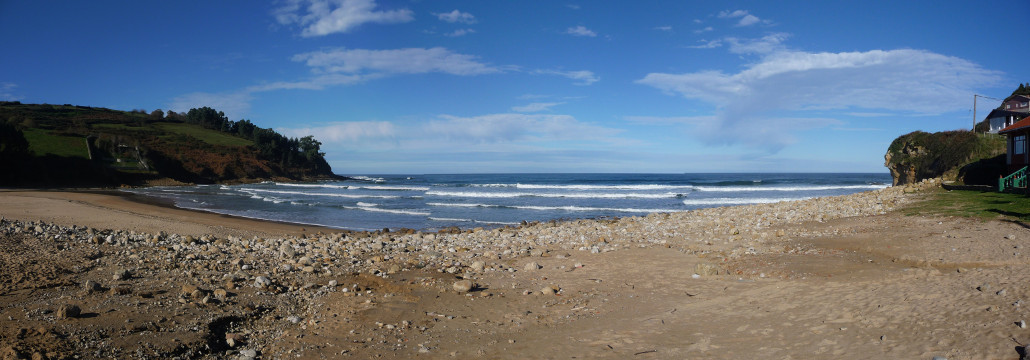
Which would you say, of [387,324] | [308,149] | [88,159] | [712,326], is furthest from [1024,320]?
[308,149]

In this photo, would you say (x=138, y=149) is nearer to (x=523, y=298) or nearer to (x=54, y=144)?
(x=54, y=144)

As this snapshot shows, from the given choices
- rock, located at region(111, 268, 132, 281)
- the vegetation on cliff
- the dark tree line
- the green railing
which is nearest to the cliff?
the green railing

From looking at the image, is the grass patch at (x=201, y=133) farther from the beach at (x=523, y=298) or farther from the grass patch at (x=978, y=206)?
the grass patch at (x=978, y=206)

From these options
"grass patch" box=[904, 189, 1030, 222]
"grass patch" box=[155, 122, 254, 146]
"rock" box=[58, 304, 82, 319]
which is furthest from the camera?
"grass patch" box=[155, 122, 254, 146]

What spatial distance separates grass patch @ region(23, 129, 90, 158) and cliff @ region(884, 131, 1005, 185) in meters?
67.4

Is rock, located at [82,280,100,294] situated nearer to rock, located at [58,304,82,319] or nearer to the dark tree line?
rock, located at [58,304,82,319]

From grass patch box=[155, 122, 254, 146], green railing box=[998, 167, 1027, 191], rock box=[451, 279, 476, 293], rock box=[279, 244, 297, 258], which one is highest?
grass patch box=[155, 122, 254, 146]

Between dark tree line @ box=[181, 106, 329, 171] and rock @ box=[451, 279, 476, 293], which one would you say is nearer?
rock @ box=[451, 279, 476, 293]

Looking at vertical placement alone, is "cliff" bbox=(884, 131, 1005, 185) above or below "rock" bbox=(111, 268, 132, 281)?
above

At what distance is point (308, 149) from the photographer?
95312 millimetres

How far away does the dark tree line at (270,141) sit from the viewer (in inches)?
3310

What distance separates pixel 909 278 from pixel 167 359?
8973 millimetres

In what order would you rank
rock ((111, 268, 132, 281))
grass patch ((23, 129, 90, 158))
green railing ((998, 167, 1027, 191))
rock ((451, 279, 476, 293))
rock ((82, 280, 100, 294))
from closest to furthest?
rock ((82, 280, 100, 294)), rock ((111, 268, 132, 281)), rock ((451, 279, 476, 293)), green railing ((998, 167, 1027, 191)), grass patch ((23, 129, 90, 158))

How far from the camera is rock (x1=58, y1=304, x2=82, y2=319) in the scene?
204 inches
